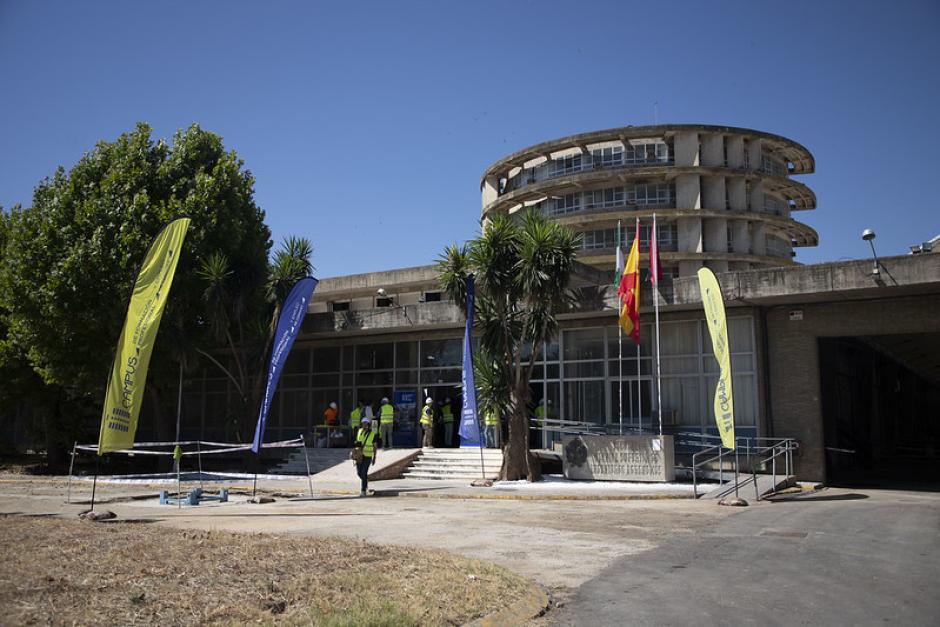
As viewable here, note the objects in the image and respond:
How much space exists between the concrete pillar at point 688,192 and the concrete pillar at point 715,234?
1.89m

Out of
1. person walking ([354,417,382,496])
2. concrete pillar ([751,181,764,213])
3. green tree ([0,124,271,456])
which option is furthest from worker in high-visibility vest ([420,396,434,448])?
concrete pillar ([751,181,764,213])

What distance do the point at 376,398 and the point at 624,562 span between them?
2060cm

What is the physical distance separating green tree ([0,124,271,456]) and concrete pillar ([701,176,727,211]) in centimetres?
4596

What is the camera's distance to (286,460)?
1090 inches

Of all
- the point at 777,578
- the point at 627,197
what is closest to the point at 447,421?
the point at 777,578

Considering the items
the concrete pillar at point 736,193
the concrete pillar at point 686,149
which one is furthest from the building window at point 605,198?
the concrete pillar at point 736,193

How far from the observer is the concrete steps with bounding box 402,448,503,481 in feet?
75.7

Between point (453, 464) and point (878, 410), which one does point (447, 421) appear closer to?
point (453, 464)

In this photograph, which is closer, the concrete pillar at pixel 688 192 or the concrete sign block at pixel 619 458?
the concrete sign block at pixel 619 458

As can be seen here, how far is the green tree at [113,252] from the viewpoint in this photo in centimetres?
2408

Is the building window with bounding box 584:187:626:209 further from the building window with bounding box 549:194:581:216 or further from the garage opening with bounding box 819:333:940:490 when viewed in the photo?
the garage opening with bounding box 819:333:940:490

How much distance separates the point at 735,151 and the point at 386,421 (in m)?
48.8

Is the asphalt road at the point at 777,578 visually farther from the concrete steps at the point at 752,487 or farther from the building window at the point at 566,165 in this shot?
the building window at the point at 566,165

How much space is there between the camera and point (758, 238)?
6519cm
